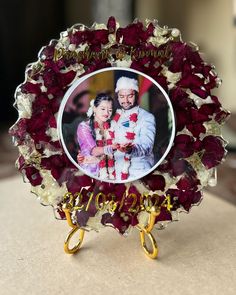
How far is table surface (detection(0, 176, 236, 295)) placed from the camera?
1.72 ft

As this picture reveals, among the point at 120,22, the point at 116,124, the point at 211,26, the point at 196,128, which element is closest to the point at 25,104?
the point at 116,124

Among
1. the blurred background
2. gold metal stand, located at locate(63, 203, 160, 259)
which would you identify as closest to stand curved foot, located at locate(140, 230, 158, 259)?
gold metal stand, located at locate(63, 203, 160, 259)

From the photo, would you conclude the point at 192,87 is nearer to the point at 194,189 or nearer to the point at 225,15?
the point at 194,189

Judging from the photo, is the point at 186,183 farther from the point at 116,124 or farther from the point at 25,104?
the point at 25,104

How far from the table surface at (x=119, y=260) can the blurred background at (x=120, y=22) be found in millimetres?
753

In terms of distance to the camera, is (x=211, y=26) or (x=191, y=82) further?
(x=211, y=26)

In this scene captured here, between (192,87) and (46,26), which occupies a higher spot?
A: (192,87)

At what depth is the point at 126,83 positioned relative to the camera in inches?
21.5

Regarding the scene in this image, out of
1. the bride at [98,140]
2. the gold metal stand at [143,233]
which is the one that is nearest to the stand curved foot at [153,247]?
the gold metal stand at [143,233]

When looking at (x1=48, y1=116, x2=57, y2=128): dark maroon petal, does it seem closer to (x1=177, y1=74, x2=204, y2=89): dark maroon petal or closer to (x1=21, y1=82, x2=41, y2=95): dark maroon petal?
(x1=21, y1=82, x2=41, y2=95): dark maroon petal

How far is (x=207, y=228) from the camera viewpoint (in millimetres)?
680

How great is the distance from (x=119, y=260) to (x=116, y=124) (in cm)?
19

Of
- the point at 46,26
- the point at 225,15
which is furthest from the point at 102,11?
the point at 225,15

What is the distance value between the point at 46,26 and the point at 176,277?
1.31m
